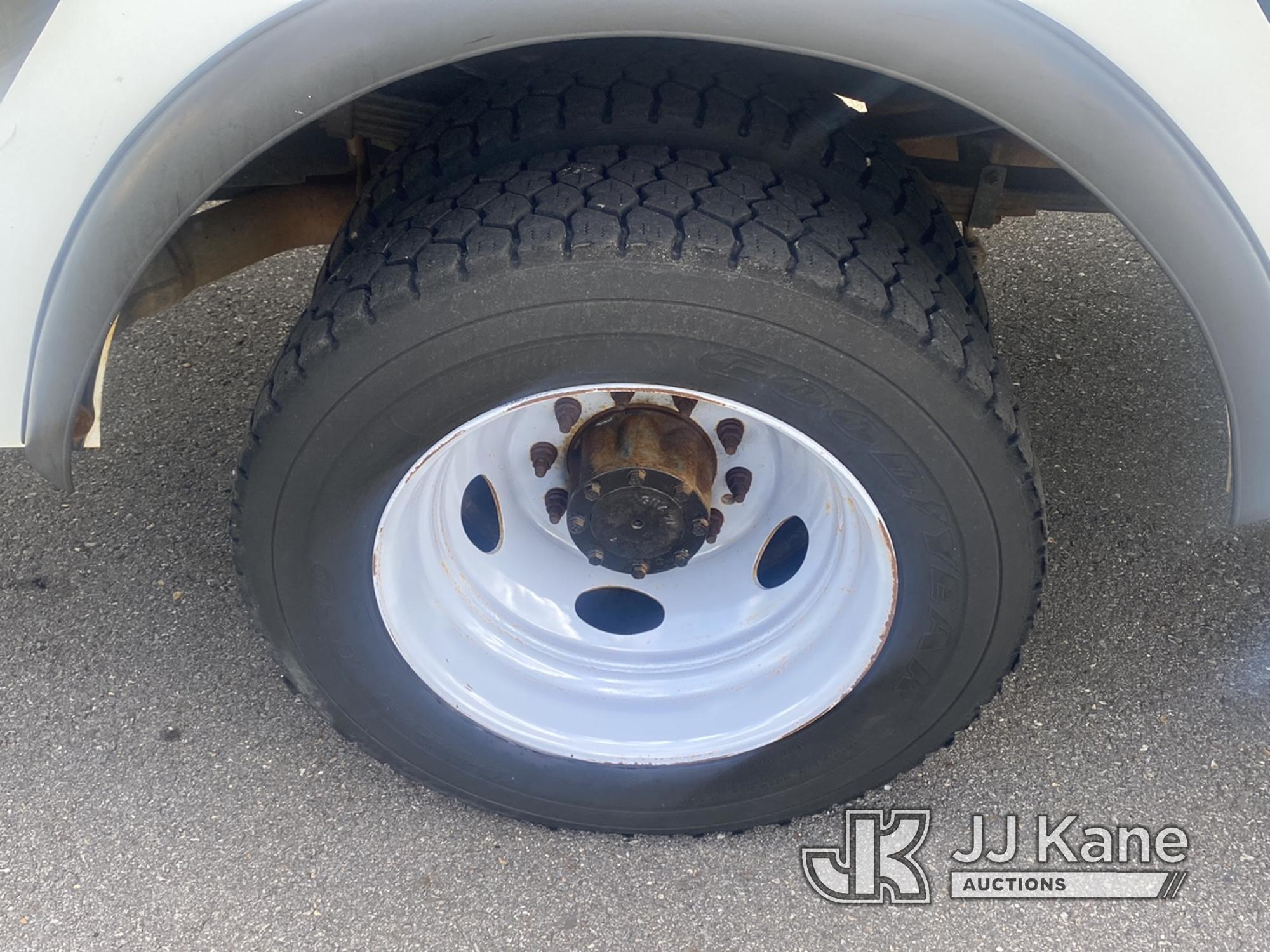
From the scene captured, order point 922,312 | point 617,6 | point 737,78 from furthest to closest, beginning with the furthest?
point 737,78
point 922,312
point 617,6

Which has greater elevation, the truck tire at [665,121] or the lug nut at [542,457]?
the truck tire at [665,121]

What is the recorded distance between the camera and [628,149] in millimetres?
1605

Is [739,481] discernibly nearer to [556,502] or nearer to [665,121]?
[556,502]

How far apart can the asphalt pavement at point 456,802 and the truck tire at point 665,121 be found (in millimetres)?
1007

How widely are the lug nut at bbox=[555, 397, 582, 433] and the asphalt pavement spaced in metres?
0.81

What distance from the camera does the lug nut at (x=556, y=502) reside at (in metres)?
1.94

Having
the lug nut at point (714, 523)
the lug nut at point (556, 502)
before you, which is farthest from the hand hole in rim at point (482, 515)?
the lug nut at point (714, 523)

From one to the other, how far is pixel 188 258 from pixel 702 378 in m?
1.11

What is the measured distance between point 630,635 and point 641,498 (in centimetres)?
36

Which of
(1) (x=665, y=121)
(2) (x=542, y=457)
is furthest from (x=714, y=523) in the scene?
(1) (x=665, y=121)

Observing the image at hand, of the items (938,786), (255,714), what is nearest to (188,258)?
(255,714)

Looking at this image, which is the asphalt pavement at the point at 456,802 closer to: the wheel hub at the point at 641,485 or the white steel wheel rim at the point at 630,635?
the white steel wheel rim at the point at 630,635

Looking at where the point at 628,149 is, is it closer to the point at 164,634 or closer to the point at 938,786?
the point at 938,786

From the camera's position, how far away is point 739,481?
194cm
